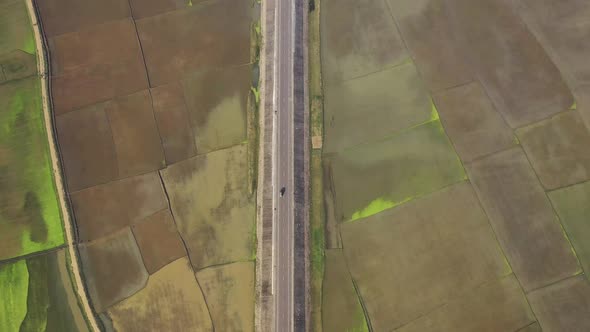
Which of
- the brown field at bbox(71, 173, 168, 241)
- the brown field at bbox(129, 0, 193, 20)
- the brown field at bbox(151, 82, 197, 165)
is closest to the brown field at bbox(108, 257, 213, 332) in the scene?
the brown field at bbox(71, 173, 168, 241)

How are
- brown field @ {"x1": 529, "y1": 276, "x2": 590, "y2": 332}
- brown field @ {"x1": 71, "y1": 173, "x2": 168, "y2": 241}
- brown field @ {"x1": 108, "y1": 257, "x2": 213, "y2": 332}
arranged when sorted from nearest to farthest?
brown field @ {"x1": 529, "y1": 276, "x2": 590, "y2": 332} < brown field @ {"x1": 108, "y1": 257, "x2": 213, "y2": 332} < brown field @ {"x1": 71, "y1": 173, "x2": 168, "y2": 241}

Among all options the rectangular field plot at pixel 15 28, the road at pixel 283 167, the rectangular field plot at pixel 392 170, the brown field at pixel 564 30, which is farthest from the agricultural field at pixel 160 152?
the brown field at pixel 564 30

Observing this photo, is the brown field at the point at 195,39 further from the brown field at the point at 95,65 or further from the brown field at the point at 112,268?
the brown field at the point at 112,268

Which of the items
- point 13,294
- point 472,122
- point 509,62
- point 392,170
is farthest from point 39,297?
A: point 509,62

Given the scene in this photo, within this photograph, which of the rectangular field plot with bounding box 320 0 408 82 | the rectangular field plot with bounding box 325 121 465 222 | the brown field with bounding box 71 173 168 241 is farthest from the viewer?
the rectangular field plot with bounding box 320 0 408 82

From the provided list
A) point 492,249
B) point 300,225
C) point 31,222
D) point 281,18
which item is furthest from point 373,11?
point 31,222

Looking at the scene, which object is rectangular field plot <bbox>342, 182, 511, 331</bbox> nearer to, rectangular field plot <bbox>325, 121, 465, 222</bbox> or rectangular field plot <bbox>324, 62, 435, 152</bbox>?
rectangular field plot <bbox>325, 121, 465, 222</bbox>

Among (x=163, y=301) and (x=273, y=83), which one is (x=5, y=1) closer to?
(x=273, y=83)
